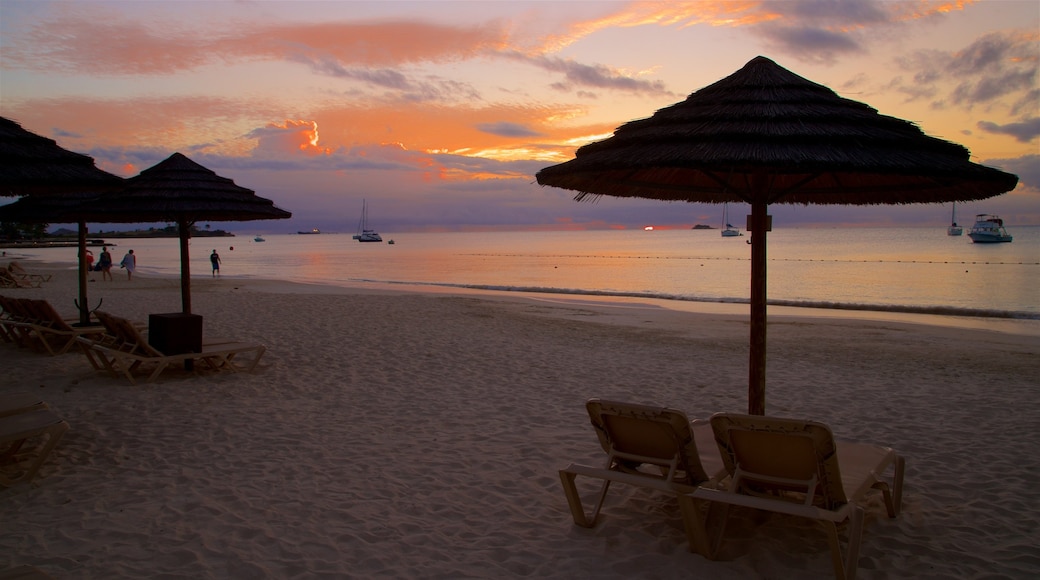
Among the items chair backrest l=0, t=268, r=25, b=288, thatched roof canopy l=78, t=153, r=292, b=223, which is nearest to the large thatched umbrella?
thatched roof canopy l=78, t=153, r=292, b=223

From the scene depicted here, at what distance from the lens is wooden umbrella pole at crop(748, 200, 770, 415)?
414 cm

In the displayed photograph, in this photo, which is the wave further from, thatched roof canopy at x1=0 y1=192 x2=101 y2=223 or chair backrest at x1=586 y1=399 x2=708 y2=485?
chair backrest at x1=586 y1=399 x2=708 y2=485

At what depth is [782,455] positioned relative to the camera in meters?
3.09

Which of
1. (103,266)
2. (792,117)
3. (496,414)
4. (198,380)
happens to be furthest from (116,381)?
(103,266)

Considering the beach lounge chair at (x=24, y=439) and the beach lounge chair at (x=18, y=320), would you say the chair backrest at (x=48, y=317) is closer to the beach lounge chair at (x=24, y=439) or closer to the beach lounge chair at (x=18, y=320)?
the beach lounge chair at (x=18, y=320)

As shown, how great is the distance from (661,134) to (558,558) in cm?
242

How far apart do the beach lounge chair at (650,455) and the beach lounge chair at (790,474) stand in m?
0.13

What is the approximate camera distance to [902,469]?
3.98m

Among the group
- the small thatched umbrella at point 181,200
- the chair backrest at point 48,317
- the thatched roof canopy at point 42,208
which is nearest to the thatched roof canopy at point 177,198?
the small thatched umbrella at point 181,200

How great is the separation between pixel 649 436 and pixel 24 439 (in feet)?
13.4

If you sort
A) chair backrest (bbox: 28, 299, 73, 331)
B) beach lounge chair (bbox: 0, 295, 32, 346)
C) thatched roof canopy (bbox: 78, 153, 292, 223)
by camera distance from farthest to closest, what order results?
beach lounge chair (bbox: 0, 295, 32, 346) < chair backrest (bbox: 28, 299, 73, 331) < thatched roof canopy (bbox: 78, 153, 292, 223)

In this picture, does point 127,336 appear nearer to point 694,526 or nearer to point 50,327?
point 50,327

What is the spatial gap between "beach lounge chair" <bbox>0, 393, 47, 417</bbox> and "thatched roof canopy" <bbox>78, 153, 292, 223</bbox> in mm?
2839

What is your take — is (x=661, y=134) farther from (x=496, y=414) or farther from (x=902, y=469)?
(x=496, y=414)
